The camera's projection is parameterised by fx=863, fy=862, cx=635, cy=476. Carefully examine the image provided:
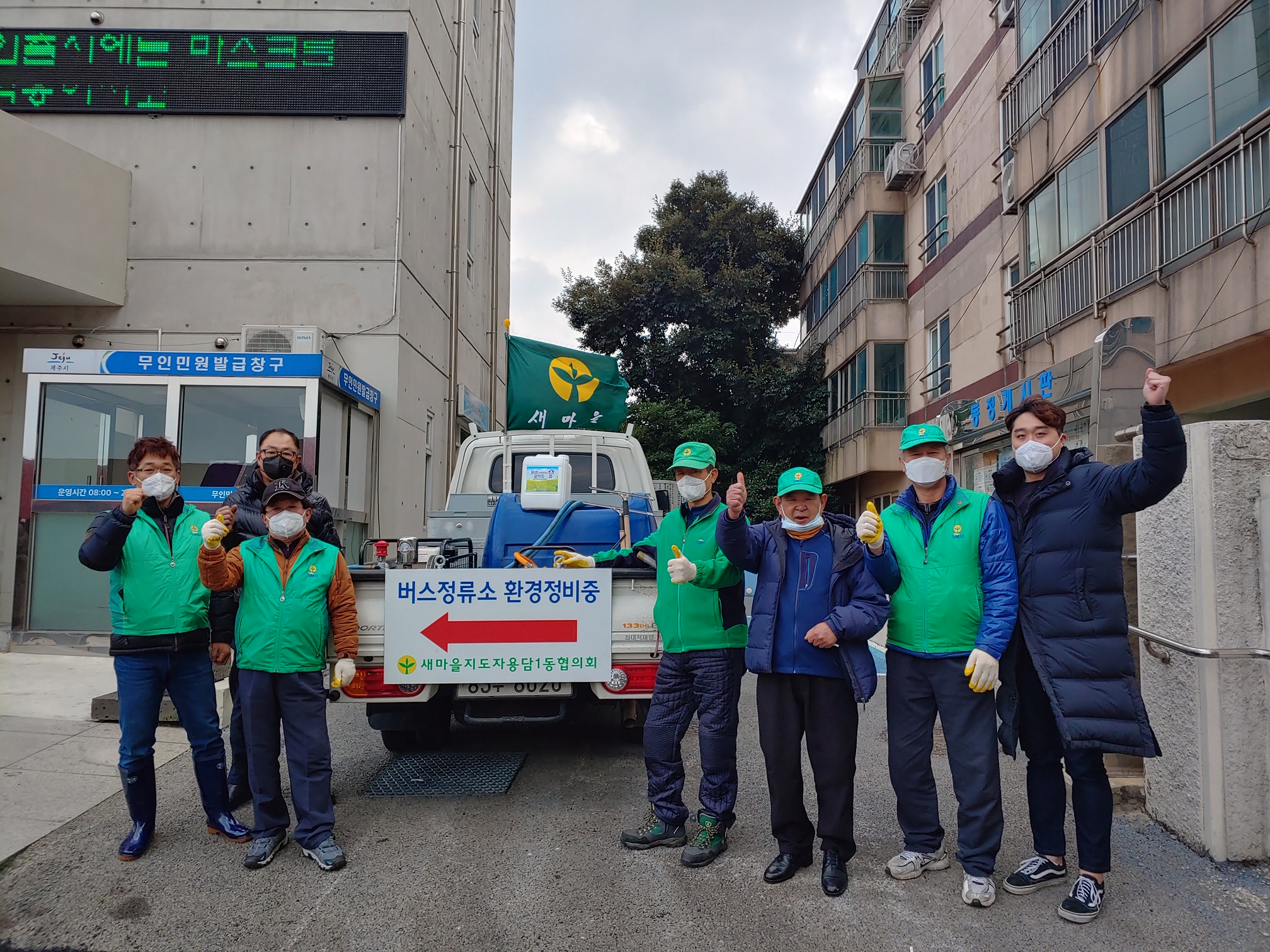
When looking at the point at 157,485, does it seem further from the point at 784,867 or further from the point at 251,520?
the point at 784,867

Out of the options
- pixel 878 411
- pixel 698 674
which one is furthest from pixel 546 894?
pixel 878 411

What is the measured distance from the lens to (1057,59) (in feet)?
39.1

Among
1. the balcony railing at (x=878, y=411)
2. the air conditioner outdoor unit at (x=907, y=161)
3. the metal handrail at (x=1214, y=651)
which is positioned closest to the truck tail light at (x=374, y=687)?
the metal handrail at (x=1214, y=651)

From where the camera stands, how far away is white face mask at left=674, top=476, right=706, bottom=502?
4098 millimetres

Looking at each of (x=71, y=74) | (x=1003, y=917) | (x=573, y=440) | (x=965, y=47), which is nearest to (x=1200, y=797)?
(x=1003, y=917)

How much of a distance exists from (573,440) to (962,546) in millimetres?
4239

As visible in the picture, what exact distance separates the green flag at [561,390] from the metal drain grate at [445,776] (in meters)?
7.37

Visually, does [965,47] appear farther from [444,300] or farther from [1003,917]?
[1003,917]

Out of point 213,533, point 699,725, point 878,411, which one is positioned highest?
point 878,411

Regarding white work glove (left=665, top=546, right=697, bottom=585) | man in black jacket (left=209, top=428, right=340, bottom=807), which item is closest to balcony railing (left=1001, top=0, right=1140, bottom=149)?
white work glove (left=665, top=546, right=697, bottom=585)

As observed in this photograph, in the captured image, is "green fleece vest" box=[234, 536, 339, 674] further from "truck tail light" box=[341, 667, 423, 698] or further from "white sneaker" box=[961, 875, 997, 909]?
"white sneaker" box=[961, 875, 997, 909]

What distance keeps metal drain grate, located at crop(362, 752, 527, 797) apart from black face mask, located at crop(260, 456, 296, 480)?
190 cm

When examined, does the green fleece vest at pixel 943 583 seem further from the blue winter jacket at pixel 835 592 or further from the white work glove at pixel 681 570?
the white work glove at pixel 681 570

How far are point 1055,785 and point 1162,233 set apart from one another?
25.2 feet
